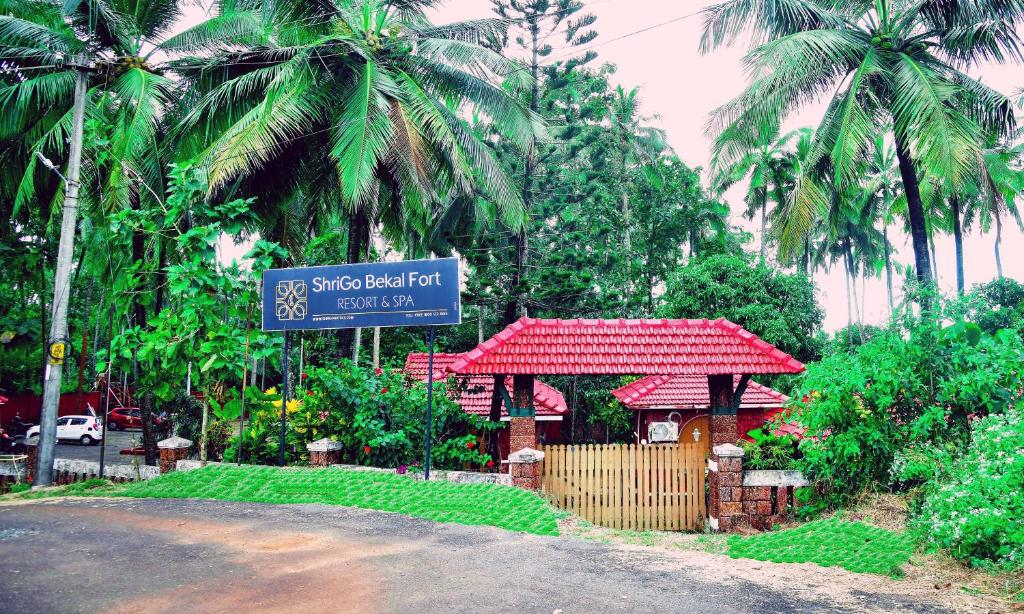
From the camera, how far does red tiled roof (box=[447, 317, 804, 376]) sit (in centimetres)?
1220

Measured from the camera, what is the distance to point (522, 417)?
12.2m

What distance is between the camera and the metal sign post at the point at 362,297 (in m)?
11.3

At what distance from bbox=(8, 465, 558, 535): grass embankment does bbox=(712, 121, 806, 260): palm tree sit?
8742mm

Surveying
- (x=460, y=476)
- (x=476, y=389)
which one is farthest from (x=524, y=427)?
(x=476, y=389)

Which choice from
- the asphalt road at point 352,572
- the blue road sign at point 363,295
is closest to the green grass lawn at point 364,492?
the asphalt road at point 352,572

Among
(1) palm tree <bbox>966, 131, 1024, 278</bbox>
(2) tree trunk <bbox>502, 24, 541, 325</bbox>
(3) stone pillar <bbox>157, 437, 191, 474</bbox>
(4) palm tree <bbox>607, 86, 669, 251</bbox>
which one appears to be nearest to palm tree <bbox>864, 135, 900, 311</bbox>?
(1) palm tree <bbox>966, 131, 1024, 278</bbox>

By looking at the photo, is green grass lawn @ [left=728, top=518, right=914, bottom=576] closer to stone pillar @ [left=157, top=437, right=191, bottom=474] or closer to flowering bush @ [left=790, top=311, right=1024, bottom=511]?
flowering bush @ [left=790, top=311, right=1024, bottom=511]

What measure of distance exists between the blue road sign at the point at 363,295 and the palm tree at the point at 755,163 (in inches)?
275

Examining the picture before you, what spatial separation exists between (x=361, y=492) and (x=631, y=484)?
415 cm

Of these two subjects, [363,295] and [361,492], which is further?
[363,295]

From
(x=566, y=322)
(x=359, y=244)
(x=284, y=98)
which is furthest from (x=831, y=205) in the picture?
(x=284, y=98)

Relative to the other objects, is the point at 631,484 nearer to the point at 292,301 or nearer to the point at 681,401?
the point at 292,301

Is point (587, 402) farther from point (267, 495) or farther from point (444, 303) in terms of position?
point (267, 495)

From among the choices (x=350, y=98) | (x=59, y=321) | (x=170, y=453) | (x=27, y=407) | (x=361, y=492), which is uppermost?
(x=350, y=98)
